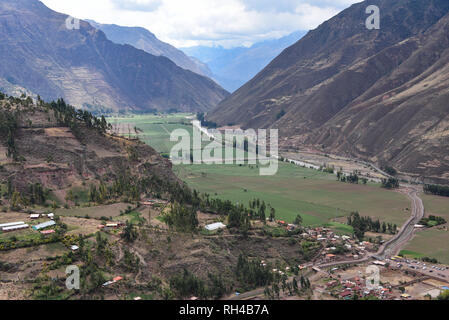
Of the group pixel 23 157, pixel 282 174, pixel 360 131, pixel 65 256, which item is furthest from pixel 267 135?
pixel 65 256

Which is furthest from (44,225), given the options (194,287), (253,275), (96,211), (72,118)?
(72,118)

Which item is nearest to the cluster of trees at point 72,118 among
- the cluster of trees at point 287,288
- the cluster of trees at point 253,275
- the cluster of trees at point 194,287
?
the cluster of trees at point 194,287

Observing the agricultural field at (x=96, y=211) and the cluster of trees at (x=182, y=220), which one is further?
the agricultural field at (x=96, y=211)

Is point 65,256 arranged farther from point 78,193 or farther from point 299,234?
point 299,234

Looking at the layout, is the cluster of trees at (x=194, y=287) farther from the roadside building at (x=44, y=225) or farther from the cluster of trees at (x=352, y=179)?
the cluster of trees at (x=352, y=179)

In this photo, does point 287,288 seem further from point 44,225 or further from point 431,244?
point 44,225

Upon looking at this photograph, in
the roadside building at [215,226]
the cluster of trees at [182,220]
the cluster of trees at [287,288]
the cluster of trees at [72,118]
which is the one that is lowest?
the cluster of trees at [287,288]

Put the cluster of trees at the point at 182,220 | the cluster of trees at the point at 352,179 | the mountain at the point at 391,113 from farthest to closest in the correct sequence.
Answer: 1. the mountain at the point at 391,113
2. the cluster of trees at the point at 352,179
3. the cluster of trees at the point at 182,220

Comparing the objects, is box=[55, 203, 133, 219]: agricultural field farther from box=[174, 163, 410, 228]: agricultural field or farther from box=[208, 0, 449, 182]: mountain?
box=[208, 0, 449, 182]: mountain
